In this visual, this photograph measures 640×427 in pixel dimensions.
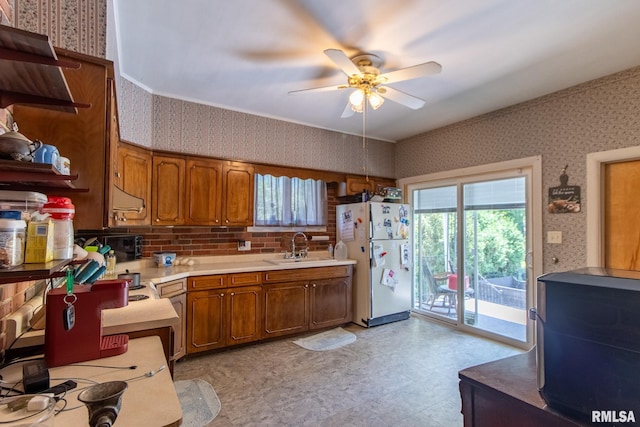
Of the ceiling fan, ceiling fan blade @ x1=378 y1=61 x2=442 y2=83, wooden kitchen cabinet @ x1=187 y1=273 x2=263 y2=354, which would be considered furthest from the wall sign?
wooden kitchen cabinet @ x1=187 y1=273 x2=263 y2=354

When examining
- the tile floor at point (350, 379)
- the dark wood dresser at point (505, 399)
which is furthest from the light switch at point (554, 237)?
the dark wood dresser at point (505, 399)

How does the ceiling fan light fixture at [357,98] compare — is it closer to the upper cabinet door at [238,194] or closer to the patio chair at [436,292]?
the upper cabinet door at [238,194]

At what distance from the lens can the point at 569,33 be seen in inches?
86.0

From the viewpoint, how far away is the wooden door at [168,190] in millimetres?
3245

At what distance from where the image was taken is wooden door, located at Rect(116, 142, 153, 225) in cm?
285

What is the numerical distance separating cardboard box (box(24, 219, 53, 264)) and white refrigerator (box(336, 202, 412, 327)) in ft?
11.4

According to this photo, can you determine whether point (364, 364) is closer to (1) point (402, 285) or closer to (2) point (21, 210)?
(1) point (402, 285)

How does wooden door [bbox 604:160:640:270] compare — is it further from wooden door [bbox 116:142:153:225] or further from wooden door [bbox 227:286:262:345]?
wooden door [bbox 116:142:153:225]

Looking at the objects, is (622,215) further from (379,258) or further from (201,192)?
(201,192)

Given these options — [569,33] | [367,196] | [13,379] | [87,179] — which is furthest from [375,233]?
[13,379]

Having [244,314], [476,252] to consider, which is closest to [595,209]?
[476,252]

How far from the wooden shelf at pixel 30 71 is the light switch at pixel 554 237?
378cm

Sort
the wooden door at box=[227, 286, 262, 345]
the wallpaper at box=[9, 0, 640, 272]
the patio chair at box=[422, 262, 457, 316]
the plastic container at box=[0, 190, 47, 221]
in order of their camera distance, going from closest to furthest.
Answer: the plastic container at box=[0, 190, 47, 221] < the wallpaper at box=[9, 0, 640, 272] < the wooden door at box=[227, 286, 262, 345] < the patio chair at box=[422, 262, 457, 316]

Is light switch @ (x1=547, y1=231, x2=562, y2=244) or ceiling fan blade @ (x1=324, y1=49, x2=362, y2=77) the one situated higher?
ceiling fan blade @ (x1=324, y1=49, x2=362, y2=77)
